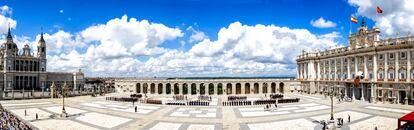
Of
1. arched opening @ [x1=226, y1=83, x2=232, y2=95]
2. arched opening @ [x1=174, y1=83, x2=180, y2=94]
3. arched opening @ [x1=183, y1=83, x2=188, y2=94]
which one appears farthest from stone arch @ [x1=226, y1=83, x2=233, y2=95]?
arched opening @ [x1=174, y1=83, x2=180, y2=94]

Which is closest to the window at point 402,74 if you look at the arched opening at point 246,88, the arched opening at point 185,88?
the arched opening at point 246,88

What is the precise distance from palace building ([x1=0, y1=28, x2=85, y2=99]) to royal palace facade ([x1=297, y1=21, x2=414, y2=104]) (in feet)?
256

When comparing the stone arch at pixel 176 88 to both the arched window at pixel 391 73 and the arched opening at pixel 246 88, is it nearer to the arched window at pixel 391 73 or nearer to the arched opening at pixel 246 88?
the arched opening at pixel 246 88

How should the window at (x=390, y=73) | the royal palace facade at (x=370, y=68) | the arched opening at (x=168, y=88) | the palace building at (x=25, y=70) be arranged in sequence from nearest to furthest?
the royal palace facade at (x=370, y=68) < the window at (x=390, y=73) < the arched opening at (x=168, y=88) < the palace building at (x=25, y=70)

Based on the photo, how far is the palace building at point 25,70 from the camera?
107400 millimetres

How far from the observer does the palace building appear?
352 ft

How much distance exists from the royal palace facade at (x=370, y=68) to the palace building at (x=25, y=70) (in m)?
78.1

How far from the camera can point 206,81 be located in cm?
8925

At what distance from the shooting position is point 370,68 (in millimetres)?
60594

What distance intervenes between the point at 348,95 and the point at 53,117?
187 feet

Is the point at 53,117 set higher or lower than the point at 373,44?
lower

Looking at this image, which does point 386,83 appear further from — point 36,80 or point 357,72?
point 36,80

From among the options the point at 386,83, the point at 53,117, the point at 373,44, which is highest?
the point at 373,44

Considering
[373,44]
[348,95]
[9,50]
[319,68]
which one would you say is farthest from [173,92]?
→ [9,50]
